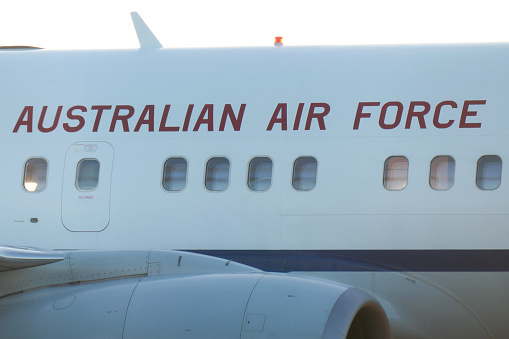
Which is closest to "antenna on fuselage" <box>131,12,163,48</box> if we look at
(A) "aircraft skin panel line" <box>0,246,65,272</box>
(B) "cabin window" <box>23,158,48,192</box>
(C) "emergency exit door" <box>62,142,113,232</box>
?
(C) "emergency exit door" <box>62,142,113,232</box>

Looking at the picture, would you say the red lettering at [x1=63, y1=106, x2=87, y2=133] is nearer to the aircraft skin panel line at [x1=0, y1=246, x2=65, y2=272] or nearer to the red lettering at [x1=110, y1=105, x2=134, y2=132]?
the red lettering at [x1=110, y1=105, x2=134, y2=132]

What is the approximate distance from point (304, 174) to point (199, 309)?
2.40 m

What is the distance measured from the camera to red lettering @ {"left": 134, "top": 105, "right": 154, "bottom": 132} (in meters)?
8.97

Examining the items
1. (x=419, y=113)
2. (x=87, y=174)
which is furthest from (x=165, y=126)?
(x=419, y=113)

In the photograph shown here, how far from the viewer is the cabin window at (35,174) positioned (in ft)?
30.0

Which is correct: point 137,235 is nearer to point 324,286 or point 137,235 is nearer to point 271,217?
point 271,217

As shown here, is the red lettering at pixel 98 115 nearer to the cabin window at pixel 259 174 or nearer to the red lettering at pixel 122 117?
the red lettering at pixel 122 117

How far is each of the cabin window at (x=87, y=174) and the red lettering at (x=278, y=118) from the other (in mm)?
1907

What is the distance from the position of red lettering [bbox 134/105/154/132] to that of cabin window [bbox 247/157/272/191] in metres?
1.18

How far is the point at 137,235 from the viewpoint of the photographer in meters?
8.72

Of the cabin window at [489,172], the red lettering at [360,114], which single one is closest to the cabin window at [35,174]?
the red lettering at [360,114]

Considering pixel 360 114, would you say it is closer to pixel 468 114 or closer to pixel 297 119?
pixel 297 119

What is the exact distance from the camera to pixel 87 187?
8.99 m

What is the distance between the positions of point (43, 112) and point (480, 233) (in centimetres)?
476
